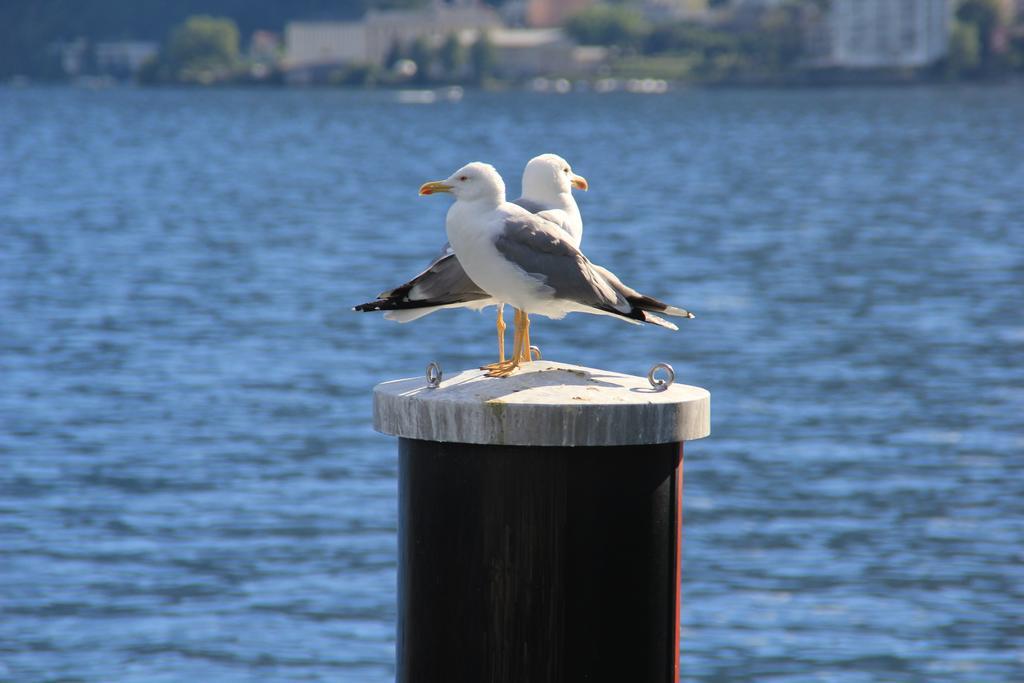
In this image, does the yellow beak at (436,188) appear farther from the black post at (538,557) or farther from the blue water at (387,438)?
the blue water at (387,438)

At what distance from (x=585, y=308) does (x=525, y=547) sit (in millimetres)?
1140

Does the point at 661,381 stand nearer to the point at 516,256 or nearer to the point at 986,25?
the point at 516,256

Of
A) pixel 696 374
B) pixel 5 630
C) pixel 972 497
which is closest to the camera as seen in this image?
pixel 5 630

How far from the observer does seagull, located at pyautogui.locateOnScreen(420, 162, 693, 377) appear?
5.13m

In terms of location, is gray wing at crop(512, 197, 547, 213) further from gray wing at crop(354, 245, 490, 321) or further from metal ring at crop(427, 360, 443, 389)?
metal ring at crop(427, 360, 443, 389)

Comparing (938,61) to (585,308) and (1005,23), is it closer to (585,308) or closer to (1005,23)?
(1005,23)

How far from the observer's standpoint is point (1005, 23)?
199750 millimetres

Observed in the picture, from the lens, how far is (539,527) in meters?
4.31

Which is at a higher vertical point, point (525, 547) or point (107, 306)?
point (525, 547)

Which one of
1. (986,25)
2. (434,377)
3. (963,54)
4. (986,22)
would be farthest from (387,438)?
(986,22)

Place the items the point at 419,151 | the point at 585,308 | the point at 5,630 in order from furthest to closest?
the point at 419,151
the point at 5,630
the point at 585,308

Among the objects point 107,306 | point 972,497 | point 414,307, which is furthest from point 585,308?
point 107,306

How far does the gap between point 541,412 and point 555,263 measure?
36.7 inches

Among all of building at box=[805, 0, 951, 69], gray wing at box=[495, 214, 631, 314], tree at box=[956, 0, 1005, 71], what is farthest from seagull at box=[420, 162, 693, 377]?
tree at box=[956, 0, 1005, 71]
